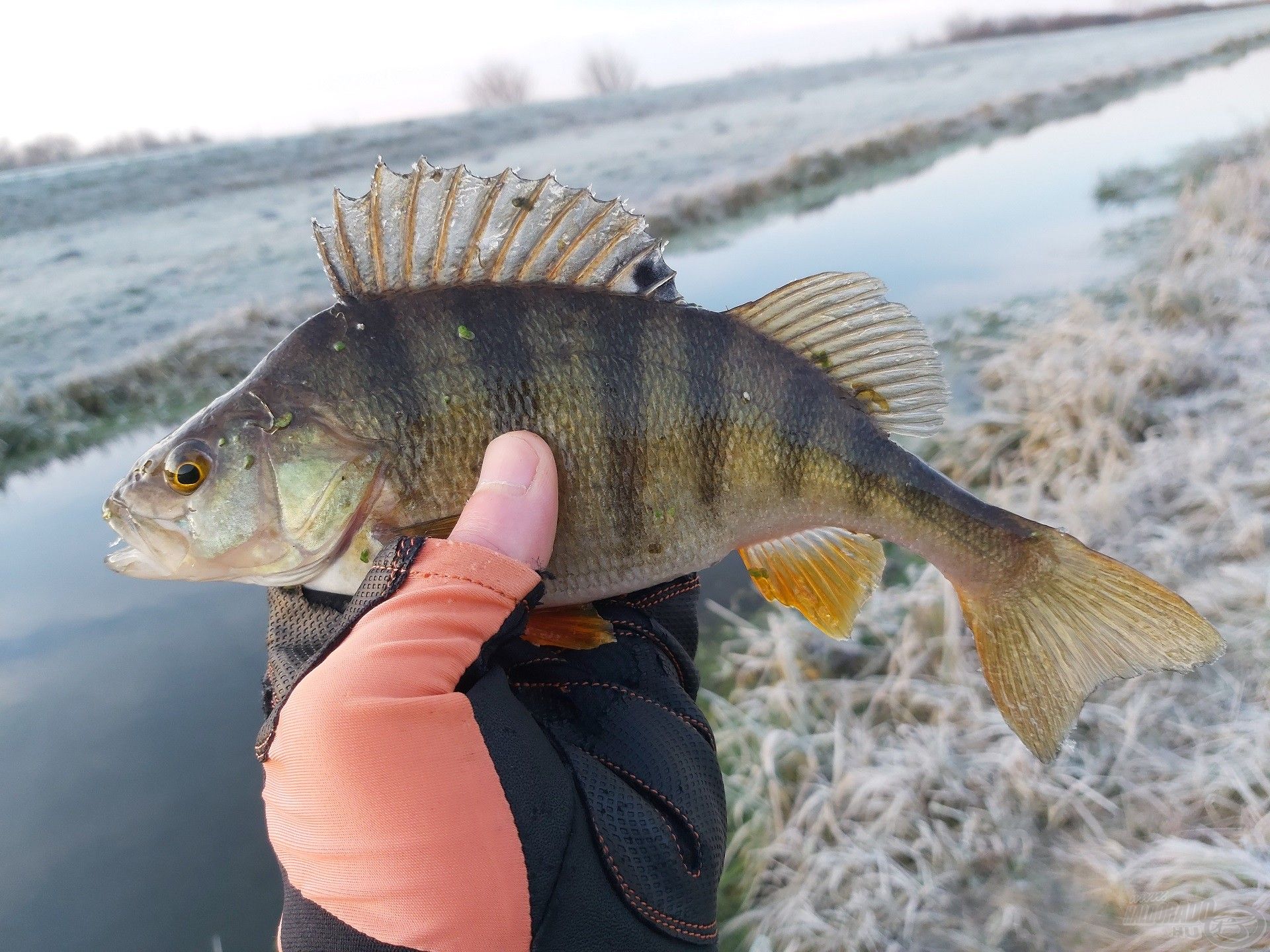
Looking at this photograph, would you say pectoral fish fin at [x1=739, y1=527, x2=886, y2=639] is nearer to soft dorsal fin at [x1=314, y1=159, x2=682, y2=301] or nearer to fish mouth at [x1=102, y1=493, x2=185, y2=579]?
soft dorsal fin at [x1=314, y1=159, x2=682, y2=301]

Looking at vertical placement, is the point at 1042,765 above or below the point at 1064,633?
below

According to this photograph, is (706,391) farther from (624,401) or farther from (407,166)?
(407,166)

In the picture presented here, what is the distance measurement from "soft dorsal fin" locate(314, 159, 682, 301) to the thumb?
16.3 inches

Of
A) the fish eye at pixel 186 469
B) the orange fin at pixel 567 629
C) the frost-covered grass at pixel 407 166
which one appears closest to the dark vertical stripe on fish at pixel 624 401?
the orange fin at pixel 567 629

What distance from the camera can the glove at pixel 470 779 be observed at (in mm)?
997

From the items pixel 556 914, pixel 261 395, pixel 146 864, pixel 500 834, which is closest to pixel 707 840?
pixel 556 914

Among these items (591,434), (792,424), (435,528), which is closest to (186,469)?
(435,528)

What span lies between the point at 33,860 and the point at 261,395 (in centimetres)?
284

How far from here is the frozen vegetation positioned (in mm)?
6121

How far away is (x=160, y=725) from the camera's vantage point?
11.5 ft

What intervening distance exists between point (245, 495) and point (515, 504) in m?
0.59

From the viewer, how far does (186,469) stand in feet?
4.77

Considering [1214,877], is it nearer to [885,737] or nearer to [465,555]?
[885,737]

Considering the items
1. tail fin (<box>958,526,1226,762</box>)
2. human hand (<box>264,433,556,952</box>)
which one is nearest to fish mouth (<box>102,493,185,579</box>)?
human hand (<box>264,433,556,952</box>)
